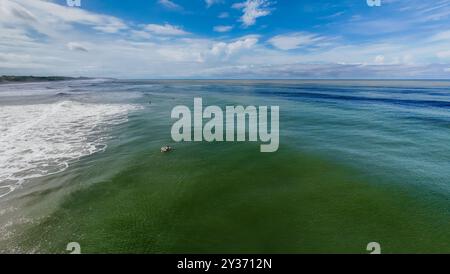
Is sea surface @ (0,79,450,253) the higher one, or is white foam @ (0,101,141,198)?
white foam @ (0,101,141,198)

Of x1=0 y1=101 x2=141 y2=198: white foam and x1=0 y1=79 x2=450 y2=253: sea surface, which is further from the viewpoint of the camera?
x1=0 y1=101 x2=141 y2=198: white foam

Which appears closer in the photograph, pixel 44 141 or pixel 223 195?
pixel 223 195

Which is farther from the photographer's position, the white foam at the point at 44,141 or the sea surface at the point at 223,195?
the white foam at the point at 44,141

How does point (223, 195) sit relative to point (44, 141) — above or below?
below

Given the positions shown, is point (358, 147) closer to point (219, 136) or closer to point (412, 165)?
point (412, 165)

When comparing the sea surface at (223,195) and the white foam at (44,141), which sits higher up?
the white foam at (44,141)
